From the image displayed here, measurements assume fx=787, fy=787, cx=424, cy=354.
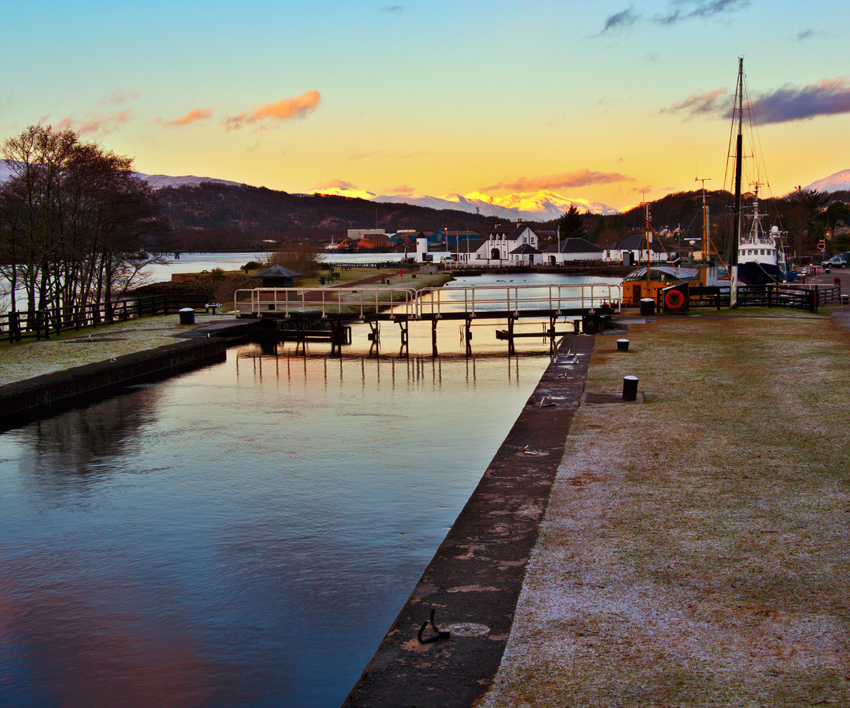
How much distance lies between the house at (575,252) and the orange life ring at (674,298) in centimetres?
9417

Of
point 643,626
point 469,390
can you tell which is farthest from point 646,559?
point 469,390

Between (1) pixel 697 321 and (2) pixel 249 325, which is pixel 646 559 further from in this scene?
(2) pixel 249 325

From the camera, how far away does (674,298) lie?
33719 mm

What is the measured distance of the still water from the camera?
674 cm

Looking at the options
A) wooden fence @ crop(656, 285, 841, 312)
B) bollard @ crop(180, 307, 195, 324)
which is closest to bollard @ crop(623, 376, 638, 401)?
wooden fence @ crop(656, 285, 841, 312)

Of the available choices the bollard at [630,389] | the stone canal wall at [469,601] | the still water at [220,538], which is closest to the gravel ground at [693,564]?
the stone canal wall at [469,601]

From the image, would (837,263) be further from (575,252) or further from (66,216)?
(66,216)

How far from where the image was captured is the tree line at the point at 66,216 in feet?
120

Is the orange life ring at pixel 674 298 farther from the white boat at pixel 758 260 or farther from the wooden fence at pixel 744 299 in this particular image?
the white boat at pixel 758 260

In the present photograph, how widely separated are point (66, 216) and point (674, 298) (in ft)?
103

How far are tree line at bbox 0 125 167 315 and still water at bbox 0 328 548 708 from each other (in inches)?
849

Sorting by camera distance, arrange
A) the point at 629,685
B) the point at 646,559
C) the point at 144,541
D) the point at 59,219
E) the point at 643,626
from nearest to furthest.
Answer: the point at 629,685, the point at 643,626, the point at 646,559, the point at 144,541, the point at 59,219

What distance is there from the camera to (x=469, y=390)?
20.8 m

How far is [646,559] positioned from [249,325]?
28268 millimetres
